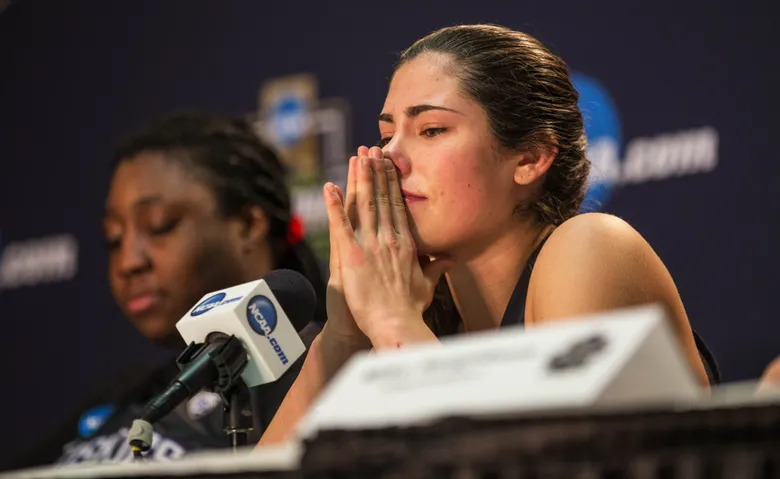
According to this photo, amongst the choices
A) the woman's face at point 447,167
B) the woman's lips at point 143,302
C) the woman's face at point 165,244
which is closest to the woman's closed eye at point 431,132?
the woman's face at point 447,167

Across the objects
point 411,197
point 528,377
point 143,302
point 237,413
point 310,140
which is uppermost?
point 528,377

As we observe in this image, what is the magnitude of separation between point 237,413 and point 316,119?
1.93 meters

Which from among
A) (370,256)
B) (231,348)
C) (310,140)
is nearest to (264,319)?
(231,348)

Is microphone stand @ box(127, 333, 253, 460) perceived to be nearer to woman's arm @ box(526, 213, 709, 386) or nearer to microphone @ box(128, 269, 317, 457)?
microphone @ box(128, 269, 317, 457)

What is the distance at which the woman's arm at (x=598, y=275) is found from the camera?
1344 mm

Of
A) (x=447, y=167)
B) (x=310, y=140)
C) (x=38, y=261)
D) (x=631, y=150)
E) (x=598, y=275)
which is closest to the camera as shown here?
(x=598, y=275)

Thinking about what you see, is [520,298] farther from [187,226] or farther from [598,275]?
[187,226]

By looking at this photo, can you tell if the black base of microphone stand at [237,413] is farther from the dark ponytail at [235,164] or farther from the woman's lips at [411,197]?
the dark ponytail at [235,164]

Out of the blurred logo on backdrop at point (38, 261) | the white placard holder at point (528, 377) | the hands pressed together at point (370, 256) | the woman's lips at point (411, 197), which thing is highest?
the white placard holder at point (528, 377)

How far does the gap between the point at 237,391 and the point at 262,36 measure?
2193 millimetres

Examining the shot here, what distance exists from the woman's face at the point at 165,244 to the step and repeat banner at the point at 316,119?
72cm

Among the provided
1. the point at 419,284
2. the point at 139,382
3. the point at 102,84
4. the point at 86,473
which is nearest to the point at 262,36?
the point at 102,84

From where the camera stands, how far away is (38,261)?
3.80 m

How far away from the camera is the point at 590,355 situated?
23.3 inches
